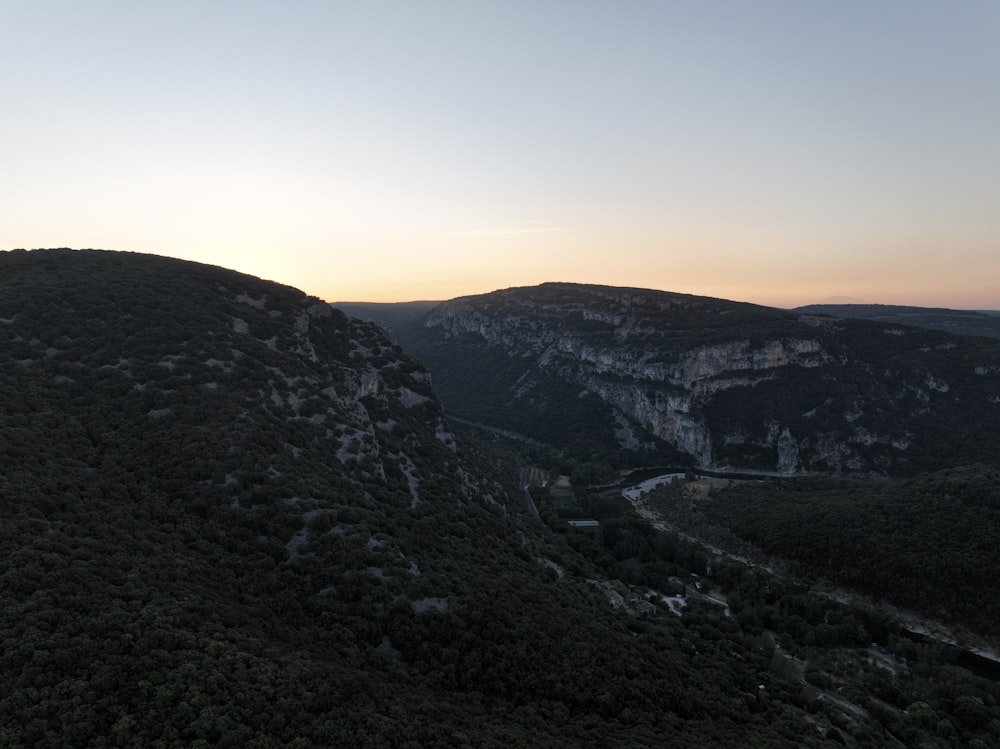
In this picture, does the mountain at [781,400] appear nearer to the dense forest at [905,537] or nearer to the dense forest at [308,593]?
the dense forest at [905,537]

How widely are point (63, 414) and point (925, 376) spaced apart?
19770cm

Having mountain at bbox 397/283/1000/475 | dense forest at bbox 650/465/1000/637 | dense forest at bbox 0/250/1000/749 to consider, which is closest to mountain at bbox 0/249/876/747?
dense forest at bbox 0/250/1000/749

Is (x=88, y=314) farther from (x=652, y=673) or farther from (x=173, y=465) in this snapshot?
(x=652, y=673)

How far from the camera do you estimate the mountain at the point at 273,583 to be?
76.0ft

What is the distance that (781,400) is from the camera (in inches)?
6324

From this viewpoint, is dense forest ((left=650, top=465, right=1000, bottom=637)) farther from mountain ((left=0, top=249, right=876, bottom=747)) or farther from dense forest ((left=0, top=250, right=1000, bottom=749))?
mountain ((left=0, top=249, right=876, bottom=747))

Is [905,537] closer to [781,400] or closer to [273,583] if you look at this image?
[273,583]

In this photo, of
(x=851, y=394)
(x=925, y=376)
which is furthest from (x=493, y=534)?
(x=925, y=376)

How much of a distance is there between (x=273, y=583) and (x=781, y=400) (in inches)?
6401

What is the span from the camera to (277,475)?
46531mm

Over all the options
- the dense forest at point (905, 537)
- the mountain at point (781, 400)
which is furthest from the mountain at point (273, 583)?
the mountain at point (781, 400)

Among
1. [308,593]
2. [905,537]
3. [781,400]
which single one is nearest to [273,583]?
[308,593]

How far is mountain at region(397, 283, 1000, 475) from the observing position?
5571 inches

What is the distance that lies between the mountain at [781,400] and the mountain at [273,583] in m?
87.1
